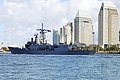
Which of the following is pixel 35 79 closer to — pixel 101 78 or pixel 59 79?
pixel 59 79

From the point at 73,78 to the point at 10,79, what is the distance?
315 inches

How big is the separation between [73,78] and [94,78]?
2.67m

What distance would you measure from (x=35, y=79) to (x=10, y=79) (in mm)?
3013

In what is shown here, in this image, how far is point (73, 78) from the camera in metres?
48.8

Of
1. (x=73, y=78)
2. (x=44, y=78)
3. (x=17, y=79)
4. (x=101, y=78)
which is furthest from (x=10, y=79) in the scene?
(x=101, y=78)

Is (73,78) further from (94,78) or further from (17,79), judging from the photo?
(17,79)

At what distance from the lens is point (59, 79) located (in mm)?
47156

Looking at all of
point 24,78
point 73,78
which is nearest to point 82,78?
point 73,78

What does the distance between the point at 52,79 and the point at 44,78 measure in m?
1.26

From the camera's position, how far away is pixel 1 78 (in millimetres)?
→ 47500

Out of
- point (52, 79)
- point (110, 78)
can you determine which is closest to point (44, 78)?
point (52, 79)

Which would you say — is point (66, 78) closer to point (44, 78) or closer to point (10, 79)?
point (44, 78)

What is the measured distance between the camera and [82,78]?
49062 mm

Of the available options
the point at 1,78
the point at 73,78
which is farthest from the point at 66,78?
the point at 1,78
